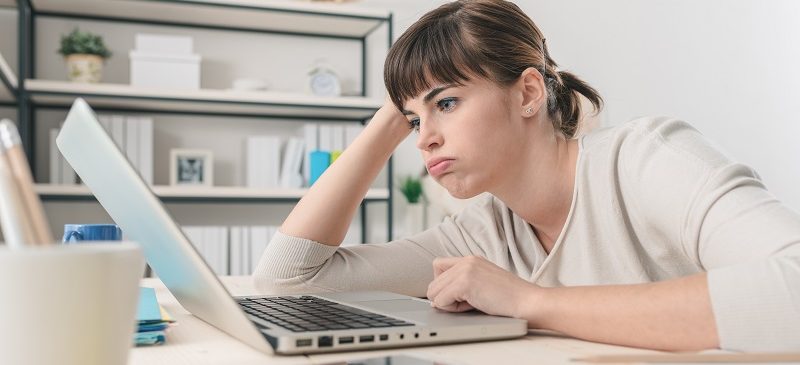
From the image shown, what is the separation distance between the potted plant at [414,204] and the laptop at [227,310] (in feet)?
8.17

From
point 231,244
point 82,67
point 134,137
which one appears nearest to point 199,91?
point 134,137

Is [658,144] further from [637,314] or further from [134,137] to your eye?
[134,137]

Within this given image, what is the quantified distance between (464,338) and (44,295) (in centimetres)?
37

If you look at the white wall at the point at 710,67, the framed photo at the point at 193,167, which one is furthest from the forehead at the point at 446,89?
the framed photo at the point at 193,167

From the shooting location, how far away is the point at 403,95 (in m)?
1.14

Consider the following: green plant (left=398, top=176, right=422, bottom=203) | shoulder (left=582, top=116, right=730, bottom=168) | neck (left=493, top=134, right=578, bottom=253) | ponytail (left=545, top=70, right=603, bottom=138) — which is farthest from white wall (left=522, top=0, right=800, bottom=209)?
shoulder (left=582, top=116, right=730, bottom=168)

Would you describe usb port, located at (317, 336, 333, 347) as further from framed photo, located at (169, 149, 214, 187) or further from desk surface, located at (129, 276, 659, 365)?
framed photo, located at (169, 149, 214, 187)

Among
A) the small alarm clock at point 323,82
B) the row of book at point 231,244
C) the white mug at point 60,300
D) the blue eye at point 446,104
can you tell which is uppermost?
the small alarm clock at point 323,82

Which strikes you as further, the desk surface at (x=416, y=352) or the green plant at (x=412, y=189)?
the green plant at (x=412, y=189)

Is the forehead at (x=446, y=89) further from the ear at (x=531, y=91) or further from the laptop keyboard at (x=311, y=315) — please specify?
the laptop keyboard at (x=311, y=315)

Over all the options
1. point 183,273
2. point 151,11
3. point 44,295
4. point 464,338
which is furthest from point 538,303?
point 151,11

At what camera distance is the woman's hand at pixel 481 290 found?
746 millimetres

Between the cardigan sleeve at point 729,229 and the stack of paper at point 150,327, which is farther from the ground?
the cardigan sleeve at point 729,229

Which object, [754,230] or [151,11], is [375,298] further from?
[151,11]
